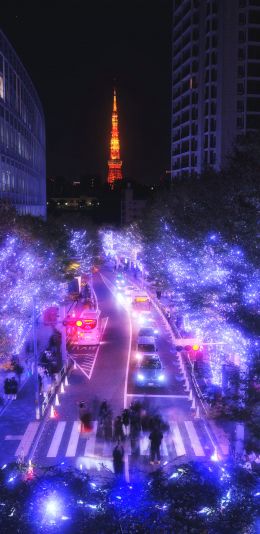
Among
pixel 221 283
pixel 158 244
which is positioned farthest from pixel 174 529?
pixel 158 244

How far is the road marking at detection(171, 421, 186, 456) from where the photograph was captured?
13.9m

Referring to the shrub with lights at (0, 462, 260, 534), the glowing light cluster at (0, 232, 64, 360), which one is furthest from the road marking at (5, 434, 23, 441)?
the shrub with lights at (0, 462, 260, 534)

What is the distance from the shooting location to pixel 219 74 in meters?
58.8

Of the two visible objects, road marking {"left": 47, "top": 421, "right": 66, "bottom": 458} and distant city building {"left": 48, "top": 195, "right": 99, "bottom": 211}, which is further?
distant city building {"left": 48, "top": 195, "right": 99, "bottom": 211}

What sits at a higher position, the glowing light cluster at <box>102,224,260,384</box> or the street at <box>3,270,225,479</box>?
the glowing light cluster at <box>102,224,260,384</box>

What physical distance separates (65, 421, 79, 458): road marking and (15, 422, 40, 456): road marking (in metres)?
1.09

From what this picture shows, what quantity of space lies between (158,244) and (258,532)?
3113 cm

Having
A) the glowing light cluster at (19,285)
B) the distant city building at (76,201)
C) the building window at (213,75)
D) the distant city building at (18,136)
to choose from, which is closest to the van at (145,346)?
the glowing light cluster at (19,285)

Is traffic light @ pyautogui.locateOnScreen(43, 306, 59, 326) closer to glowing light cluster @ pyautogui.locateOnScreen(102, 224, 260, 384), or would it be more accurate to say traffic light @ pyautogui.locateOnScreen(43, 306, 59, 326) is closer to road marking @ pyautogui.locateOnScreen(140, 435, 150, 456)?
glowing light cluster @ pyautogui.locateOnScreen(102, 224, 260, 384)

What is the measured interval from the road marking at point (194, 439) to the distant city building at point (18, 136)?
19.6m

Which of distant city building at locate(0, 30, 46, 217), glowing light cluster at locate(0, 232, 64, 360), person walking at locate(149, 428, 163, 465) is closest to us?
person walking at locate(149, 428, 163, 465)

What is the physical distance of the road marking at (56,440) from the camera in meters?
13.9

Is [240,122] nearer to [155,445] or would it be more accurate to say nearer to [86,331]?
[86,331]

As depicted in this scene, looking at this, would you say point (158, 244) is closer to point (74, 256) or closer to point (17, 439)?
point (74, 256)
